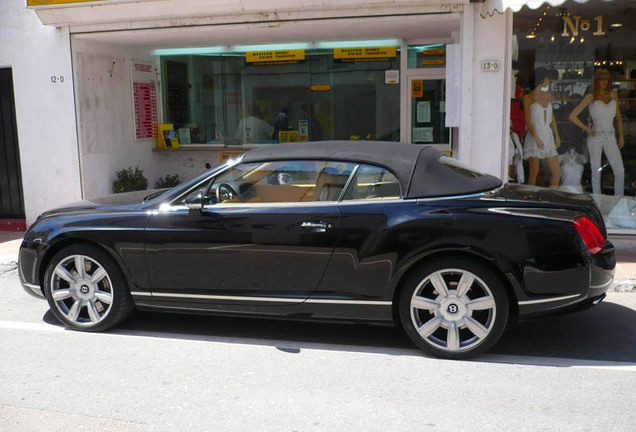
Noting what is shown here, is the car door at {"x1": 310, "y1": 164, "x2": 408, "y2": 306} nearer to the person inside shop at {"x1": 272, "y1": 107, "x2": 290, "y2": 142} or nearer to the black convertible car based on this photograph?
the black convertible car

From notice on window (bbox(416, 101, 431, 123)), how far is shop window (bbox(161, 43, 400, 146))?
36 cm

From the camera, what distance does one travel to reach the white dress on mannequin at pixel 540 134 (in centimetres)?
912

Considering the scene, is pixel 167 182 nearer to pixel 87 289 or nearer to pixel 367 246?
pixel 87 289

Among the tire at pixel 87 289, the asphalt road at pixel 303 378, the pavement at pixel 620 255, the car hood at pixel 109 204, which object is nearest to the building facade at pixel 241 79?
the pavement at pixel 620 255

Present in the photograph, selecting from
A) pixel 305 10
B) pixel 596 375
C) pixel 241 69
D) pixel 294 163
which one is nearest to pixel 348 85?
pixel 241 69

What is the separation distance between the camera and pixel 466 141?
8.59 meters

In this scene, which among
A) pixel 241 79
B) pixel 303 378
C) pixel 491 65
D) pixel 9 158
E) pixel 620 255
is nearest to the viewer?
pixel 303 378

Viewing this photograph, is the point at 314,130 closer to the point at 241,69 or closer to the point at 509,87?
the point at 241,69

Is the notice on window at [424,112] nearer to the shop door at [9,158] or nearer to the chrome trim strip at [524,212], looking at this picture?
the chrome trim strip at [524,212]

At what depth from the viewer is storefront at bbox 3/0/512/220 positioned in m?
8.58

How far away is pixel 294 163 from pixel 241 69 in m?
7.15

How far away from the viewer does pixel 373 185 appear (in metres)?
5.11

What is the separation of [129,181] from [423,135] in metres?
5.07

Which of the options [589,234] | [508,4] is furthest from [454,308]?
[508,4]
